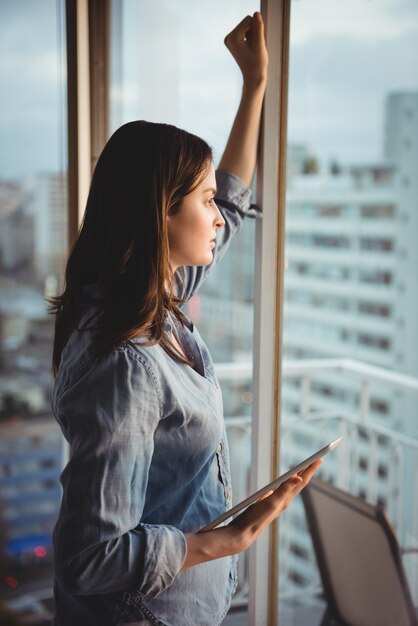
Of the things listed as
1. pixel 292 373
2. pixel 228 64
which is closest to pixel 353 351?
pixel 292 373

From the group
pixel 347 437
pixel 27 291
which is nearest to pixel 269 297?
pixel 347 437

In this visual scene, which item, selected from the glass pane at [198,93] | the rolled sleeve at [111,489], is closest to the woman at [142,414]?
the rolled sleeve at [111,489]

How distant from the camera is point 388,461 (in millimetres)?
2617

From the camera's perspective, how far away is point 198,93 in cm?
182

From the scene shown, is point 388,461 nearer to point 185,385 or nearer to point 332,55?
point 332,55

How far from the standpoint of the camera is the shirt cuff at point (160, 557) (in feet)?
2.57

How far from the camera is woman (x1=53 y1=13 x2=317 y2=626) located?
76cm

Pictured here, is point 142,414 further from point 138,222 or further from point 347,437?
point 347,437

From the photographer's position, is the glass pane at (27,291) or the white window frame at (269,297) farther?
the glass pane at (27,291)

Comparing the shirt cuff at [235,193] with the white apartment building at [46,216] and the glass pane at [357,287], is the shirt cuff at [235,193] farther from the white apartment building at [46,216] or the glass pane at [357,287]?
the white apartment building at [46,216]

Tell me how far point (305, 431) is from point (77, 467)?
6.50 feet

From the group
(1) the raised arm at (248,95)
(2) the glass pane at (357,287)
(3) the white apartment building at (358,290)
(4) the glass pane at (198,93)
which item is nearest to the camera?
(1) the raised arm at (248,95)

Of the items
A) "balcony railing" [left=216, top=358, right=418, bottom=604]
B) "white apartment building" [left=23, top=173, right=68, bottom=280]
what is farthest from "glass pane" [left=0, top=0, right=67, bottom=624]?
"balcony railing" [left=216, top=358, right=418, bottom=604]

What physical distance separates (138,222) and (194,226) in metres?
0.09
